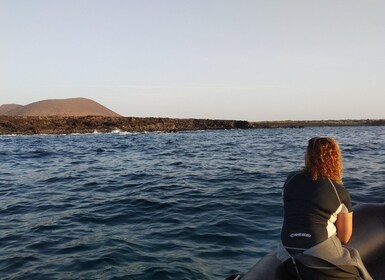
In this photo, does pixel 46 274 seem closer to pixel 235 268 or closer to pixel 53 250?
pixel 53 250

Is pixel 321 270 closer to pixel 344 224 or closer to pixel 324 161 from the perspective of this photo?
pixel 344 224

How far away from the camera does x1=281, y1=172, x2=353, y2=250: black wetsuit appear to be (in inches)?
137

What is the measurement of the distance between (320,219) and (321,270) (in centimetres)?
44

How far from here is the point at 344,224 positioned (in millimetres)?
3572

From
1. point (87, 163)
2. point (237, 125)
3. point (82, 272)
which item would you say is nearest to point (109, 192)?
point (82, 272)

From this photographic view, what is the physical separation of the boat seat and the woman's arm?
0.28 m

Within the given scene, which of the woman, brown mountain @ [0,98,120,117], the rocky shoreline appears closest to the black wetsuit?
the woman

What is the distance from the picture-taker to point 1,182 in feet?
47.5

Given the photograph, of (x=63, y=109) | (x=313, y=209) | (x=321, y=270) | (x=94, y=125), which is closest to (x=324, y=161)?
(x=313, y=209)

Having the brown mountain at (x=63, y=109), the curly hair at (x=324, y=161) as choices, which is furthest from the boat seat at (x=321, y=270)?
the brown mountain at (x=63, y=109)

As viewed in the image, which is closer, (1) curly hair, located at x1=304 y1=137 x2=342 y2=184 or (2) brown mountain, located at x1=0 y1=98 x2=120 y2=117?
(1) curly hair, located at x1=304 y1=137 x2=342 y2=184

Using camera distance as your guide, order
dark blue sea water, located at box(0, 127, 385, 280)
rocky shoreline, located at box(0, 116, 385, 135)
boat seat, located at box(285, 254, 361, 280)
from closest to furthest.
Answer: boat seat, located at box(285, 254, 361, 280)
dark blue sea water, located at box(0, 127, 385, 280)
rocky shoreline, located at box(0, 116, 385, 135)

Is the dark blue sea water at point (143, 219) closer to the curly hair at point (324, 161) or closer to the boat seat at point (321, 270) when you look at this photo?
the boat seat at point (321, 270)

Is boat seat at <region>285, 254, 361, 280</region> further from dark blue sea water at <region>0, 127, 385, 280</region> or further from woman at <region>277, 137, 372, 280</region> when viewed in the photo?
A: dark blue sea water at <region>0, 127, 385, 280</region>
